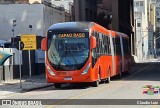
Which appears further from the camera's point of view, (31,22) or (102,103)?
(31,22)

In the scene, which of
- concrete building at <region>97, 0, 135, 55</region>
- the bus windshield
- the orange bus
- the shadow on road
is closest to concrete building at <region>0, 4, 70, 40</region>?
concrete building at <region>97, 0, 135, 55</region>

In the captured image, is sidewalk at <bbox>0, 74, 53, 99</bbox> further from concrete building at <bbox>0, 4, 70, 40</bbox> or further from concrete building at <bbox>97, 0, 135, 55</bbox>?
concrete building at <bbox>97, 0, 135, 55</bbox>

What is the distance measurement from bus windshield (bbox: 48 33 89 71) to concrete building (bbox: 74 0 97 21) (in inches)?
1327

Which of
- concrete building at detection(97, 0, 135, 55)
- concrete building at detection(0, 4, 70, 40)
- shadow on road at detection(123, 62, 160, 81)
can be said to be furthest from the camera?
concrete building at detection(97, 0, 135, 55)

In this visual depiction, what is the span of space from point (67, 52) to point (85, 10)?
38.1m

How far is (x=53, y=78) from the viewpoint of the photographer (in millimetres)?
25953

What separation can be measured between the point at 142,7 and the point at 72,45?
149 metres

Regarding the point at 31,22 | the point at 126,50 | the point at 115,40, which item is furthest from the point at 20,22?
the point at 115,40

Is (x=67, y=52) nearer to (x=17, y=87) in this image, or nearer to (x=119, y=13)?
(x=17, y=87)

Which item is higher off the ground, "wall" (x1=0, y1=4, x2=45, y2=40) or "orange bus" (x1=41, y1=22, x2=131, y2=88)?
"wall" (x1=0, y1=4, x2=45, y2=40)

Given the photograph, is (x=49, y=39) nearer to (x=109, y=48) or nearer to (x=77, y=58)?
(x=77, y=58)

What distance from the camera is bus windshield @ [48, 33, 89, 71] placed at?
25.8 m

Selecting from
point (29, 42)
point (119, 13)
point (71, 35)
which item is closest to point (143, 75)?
point (29, 42)

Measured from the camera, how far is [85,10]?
63625 mm
